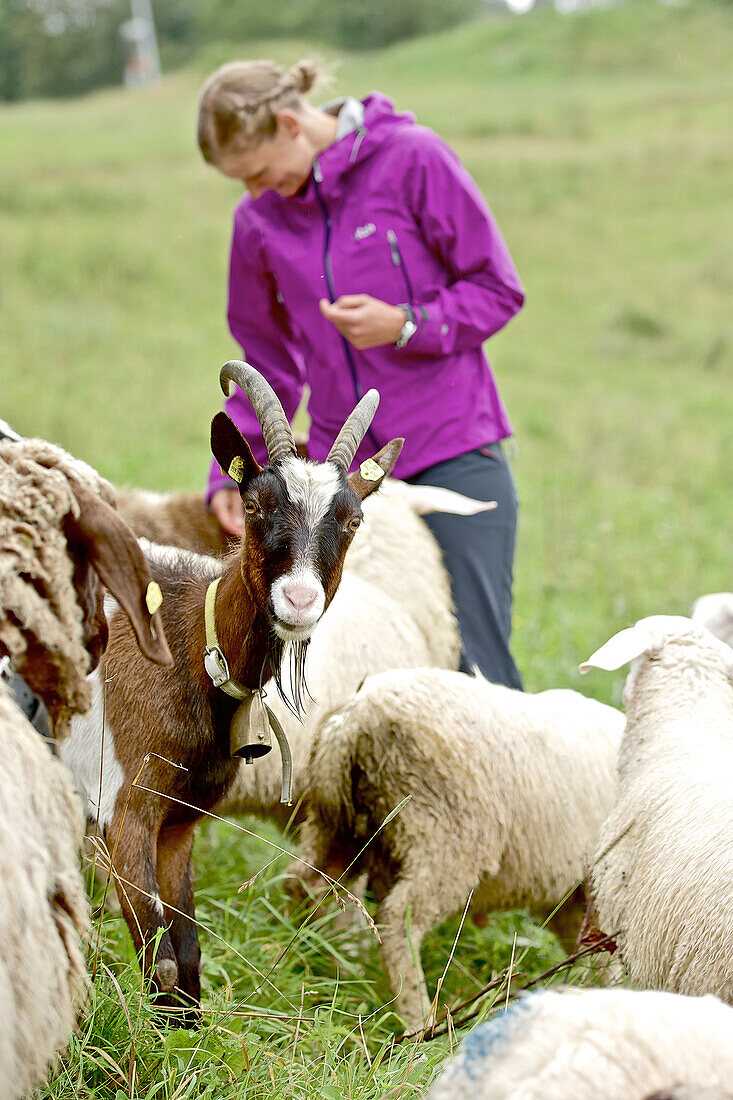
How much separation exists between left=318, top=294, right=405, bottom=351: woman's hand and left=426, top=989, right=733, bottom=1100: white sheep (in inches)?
85.5

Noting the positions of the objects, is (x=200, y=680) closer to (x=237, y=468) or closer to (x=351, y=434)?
(x=237, y=468)

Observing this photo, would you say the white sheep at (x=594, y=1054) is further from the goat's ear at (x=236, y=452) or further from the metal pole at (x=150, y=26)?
the metal pole at (x=150, y=26)

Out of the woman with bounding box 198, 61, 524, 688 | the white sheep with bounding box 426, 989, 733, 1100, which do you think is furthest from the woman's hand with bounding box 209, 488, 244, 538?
the white sheep with bounding box 426, 989, 733, 1100

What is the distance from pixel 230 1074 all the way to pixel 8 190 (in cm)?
1675

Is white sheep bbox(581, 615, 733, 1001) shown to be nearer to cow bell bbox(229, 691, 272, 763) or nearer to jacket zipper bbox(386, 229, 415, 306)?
cow bell bbox(229, 691, 272, 763)

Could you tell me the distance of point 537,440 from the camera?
33.7ft

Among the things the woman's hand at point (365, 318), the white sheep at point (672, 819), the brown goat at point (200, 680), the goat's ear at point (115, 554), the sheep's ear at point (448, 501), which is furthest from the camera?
the sheep's ear at point (448, 501)

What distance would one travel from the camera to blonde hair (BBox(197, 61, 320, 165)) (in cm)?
334

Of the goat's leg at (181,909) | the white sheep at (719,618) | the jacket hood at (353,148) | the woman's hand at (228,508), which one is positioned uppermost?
the jacket hood at (353,148)

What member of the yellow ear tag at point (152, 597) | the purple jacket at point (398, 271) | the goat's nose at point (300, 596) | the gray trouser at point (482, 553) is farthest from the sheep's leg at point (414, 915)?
the purple jacket at point (398, 271)

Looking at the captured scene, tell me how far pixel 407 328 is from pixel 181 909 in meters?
1.77

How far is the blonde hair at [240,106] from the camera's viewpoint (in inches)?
131

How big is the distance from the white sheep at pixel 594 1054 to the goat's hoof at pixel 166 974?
1.05 metres

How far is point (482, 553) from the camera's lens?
3844 millimetres
